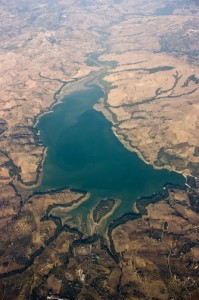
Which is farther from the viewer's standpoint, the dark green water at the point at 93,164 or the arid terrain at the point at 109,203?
the dark green water at the point at 93,164

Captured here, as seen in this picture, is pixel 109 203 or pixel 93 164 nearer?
pixel 109 203

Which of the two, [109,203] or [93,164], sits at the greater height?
[93,164]

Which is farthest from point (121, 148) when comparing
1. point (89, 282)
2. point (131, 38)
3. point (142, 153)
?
point (131, 38)

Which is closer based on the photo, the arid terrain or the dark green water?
the arid terrain
